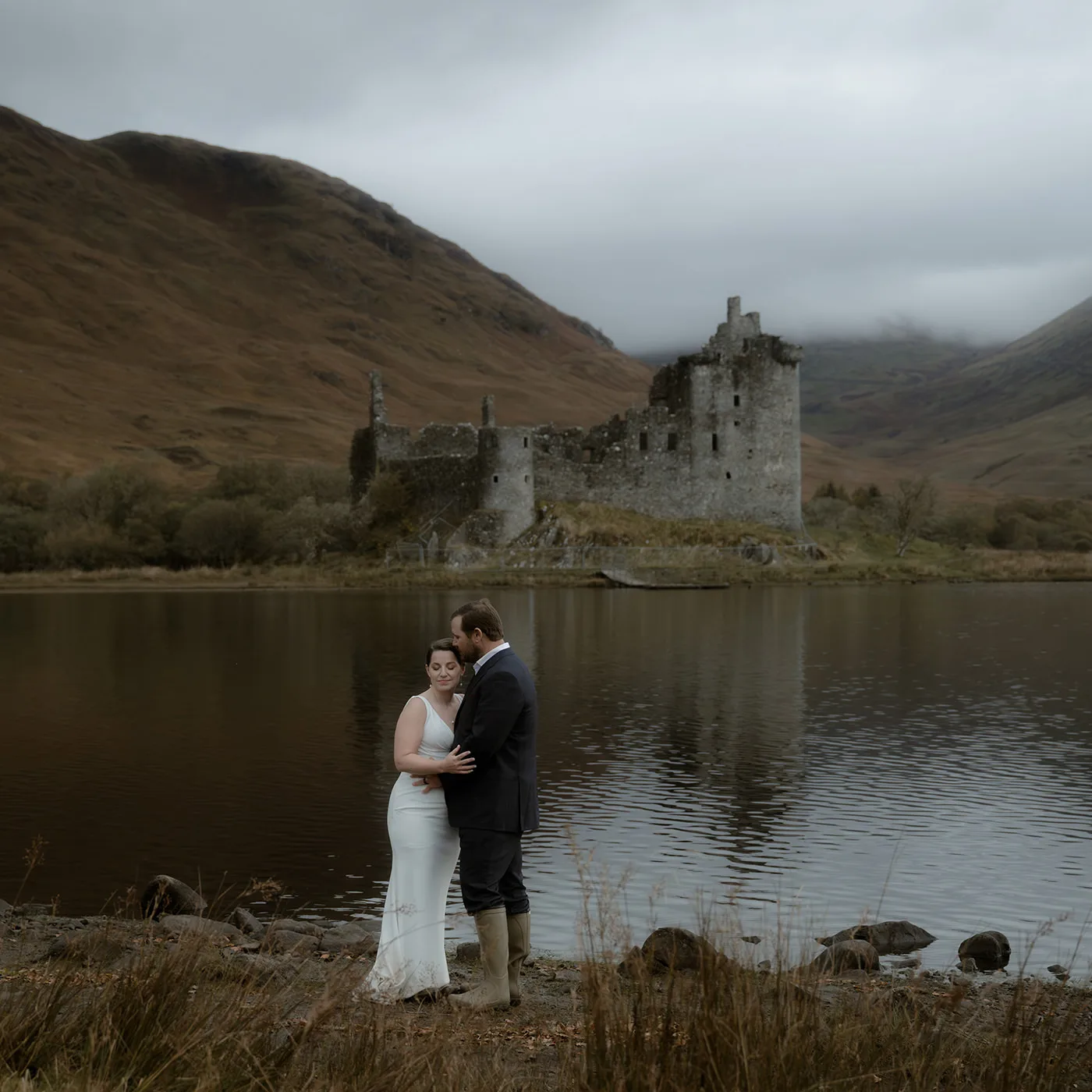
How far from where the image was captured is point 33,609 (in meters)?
46.6

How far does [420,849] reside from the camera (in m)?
7.34

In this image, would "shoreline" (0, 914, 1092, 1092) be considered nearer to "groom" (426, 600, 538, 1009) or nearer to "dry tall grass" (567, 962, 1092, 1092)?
"dry tall grass" (567, 962, 1092, 1092)

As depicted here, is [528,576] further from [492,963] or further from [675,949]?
[492,963]

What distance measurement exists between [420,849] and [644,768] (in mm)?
9070

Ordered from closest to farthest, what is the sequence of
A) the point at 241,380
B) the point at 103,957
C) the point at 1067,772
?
the point at 103,957 → the point at 1067,772 → the point at 241,380

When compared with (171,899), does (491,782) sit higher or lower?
higher

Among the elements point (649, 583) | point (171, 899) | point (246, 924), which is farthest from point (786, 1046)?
point (649, 583)

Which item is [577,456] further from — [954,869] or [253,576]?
[954,869]

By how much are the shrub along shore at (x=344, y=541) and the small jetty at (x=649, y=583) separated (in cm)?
47

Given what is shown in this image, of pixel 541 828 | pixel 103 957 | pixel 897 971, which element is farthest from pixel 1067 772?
pixel 103 957

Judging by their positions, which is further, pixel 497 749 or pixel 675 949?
pixel 675 949

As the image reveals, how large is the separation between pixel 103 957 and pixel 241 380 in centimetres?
18504

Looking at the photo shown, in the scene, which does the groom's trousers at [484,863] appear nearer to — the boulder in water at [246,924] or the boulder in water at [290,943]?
the boulder in water at [290,943]

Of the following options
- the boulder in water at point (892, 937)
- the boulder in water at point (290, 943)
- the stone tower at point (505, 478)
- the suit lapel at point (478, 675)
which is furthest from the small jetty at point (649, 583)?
the suit lapel at point (478, 675)
